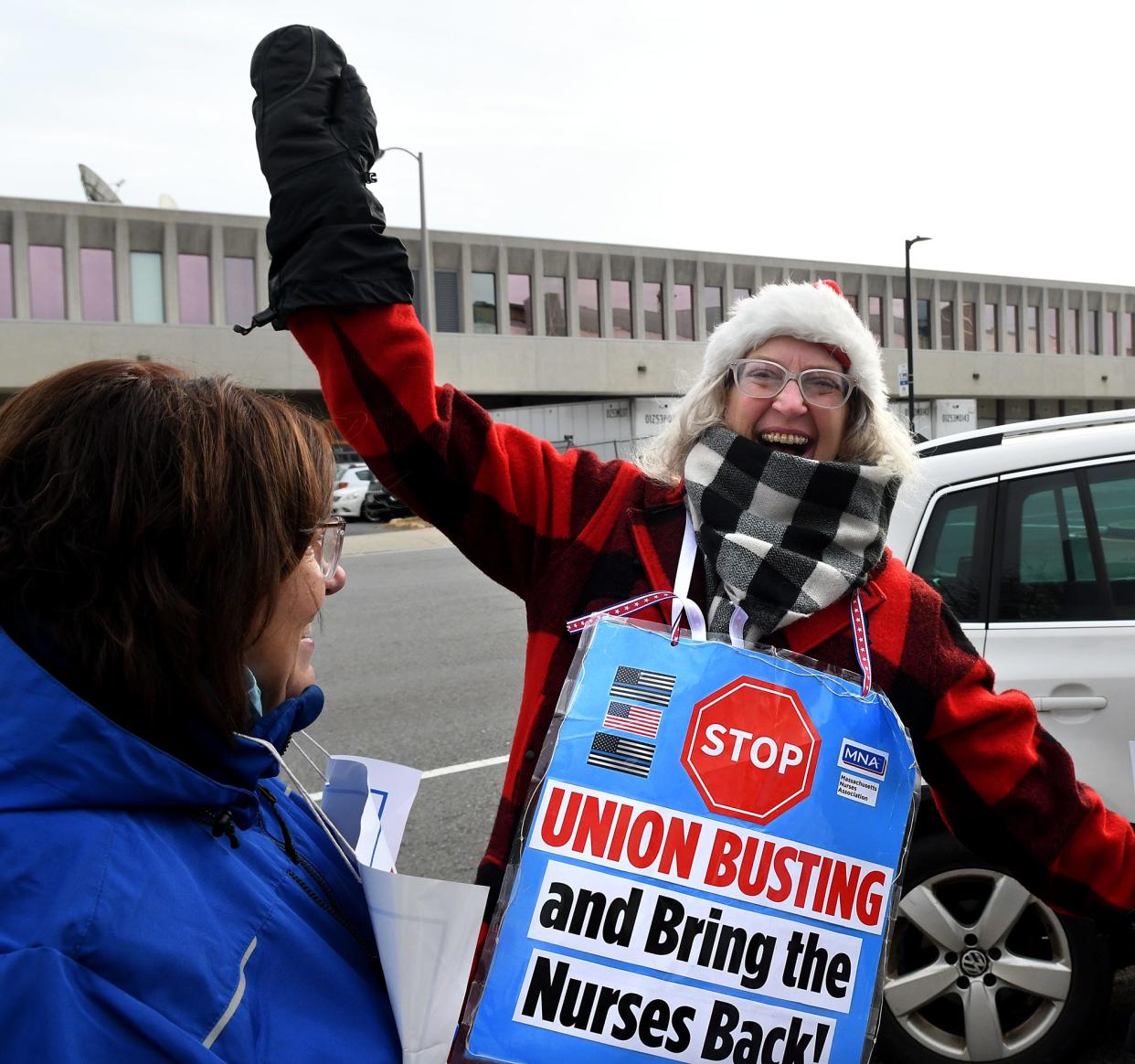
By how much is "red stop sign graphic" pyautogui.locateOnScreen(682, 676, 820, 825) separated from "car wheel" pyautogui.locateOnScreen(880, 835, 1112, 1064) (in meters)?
1.32

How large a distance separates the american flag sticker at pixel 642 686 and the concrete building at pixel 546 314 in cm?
2570

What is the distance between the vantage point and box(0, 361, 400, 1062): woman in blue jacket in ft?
2.86

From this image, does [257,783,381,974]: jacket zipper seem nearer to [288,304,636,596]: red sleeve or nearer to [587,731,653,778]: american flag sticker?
[587,731,653,778]: american flag sticker

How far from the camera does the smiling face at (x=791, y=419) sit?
1.93 meters

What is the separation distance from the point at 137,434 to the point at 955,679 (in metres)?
1.33

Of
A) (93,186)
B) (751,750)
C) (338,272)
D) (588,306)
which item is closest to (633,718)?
(751,750)

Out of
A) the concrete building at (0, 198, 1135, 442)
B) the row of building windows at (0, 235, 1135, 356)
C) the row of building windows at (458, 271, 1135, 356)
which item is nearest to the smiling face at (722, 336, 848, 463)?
the concrete building at (0, 198, 1135, 442)

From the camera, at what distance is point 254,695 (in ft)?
3.95

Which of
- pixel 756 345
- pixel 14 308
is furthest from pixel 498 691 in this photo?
pixel 14 308

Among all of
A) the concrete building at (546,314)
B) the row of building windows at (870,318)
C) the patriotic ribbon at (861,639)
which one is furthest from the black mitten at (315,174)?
the row of building windows at (870,318)

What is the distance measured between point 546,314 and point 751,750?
39.5 meters

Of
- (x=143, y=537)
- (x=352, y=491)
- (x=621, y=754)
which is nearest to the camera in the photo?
(x=143, y=537)

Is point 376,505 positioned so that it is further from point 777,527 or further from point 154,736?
point 154,736

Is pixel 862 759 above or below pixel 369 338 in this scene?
below
